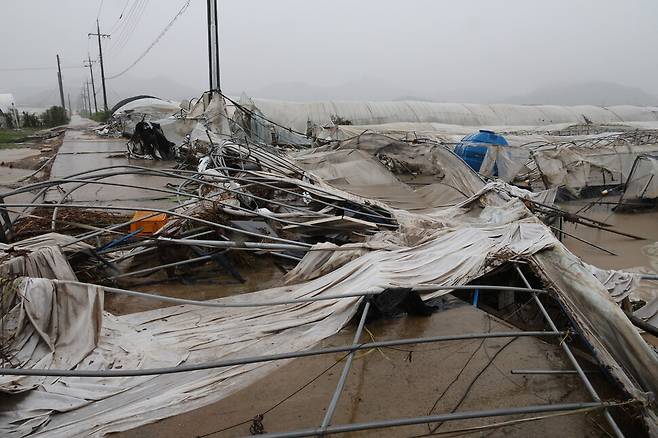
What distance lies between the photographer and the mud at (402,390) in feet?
7.50

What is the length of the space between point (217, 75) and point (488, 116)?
18.0 metres

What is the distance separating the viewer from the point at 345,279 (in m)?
3.53

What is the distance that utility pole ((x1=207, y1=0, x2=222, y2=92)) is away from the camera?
496 inches

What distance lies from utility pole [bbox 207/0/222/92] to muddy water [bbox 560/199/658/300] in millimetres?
10250

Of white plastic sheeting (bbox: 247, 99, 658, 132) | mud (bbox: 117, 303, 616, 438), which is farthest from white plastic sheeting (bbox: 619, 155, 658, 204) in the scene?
white plastic sheeting (bbox: 247, 99, 658, 132)

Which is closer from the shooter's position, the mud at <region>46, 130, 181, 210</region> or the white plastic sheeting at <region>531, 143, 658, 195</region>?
the mud at <region>46, 130, 181, 210</region>

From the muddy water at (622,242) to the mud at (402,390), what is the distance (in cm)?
221

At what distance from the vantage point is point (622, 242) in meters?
7.36

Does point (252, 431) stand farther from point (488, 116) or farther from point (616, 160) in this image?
point (488, 116)

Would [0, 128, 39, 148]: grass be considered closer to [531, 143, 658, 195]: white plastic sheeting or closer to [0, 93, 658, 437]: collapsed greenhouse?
[0, 93, 658, 437]: collapsed greenhouse

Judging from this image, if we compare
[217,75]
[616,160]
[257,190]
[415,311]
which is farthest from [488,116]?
[415,311]

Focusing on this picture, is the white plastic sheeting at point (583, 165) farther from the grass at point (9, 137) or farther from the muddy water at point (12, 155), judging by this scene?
the grass at point (9, 137)

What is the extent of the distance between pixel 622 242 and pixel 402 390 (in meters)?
6.76

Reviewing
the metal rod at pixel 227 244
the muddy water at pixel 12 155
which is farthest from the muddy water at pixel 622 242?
the muddy water at pixel 12 155
